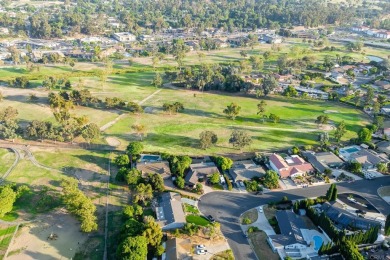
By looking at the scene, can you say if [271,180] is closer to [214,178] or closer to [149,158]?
[214,178]

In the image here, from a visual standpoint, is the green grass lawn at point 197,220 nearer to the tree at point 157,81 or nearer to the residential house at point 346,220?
the residential house at point 346,220

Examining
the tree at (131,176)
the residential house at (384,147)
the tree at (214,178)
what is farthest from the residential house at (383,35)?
the tree at (131,176)

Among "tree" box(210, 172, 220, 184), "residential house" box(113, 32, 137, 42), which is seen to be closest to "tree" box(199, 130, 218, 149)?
"tree" box(210, 172, 220, 184)

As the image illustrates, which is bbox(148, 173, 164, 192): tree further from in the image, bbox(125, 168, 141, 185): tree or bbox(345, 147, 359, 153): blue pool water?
bbox(345, 147, 359, 153): blue pool water

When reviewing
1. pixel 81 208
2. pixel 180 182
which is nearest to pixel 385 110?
pixel 180 182

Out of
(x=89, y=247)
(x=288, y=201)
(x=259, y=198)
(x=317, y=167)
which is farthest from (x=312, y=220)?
(x=89, y=247)

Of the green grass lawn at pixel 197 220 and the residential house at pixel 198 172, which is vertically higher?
the residential house at pixel 198 172

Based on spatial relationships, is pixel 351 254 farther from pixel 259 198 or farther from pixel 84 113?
pixel 84 113
